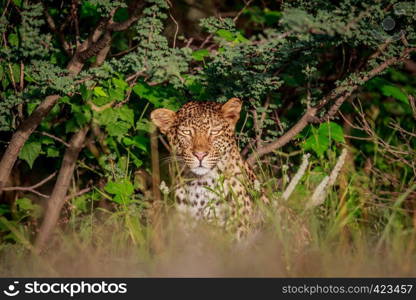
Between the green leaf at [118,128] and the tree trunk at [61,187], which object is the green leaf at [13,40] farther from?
the green leaf at [118,128]

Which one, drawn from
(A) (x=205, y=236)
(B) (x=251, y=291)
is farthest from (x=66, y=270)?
(B) (x=251, y=291)

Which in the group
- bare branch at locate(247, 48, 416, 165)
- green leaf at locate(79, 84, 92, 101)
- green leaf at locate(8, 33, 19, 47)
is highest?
green leaf at locate(8, 33, 19, 47)

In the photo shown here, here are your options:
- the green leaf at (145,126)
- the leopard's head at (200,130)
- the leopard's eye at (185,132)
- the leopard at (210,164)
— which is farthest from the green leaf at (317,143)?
the green leaf at (145,126)

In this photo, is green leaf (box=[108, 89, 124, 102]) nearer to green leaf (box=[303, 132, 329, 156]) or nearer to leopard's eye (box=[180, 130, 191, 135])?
leopard's eye (box=[180, 130, 191, 135])

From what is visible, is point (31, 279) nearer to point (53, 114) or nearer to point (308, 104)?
point (53, 114)

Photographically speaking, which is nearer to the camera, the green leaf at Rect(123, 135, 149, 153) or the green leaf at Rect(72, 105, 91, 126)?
the green leaf at Rect(72, 105, 91, 126)

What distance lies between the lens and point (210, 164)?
532cm

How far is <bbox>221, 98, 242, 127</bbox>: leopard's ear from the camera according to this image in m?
5.56

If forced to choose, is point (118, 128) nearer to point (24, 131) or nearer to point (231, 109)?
point (24, 131)

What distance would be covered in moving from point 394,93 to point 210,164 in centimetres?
211

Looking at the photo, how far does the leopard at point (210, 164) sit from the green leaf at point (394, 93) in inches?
64.1

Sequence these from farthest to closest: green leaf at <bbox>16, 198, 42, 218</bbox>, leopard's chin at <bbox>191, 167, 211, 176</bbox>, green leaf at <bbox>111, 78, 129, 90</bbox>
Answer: green leaf at <bbox>16, 198, 42, 218</bbox>
green leaf at <bbox>111, 78, 129, 90</bbox>
leopard's chin at <bbox>191, 167, 211, 176</bbox>

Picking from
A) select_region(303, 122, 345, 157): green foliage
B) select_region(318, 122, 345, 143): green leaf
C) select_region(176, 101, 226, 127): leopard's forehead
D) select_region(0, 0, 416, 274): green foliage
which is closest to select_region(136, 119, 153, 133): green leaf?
select_region(0, 0, 416, 274): green foliage

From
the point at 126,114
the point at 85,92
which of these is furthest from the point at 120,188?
the point at 85,92
